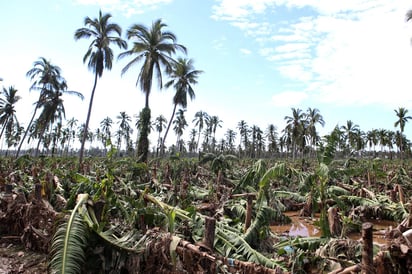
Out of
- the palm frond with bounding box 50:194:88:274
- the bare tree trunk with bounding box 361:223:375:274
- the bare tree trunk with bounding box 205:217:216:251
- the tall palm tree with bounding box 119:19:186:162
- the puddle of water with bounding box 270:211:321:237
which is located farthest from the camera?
the tall palm tree with bounding box 119:19:186:162

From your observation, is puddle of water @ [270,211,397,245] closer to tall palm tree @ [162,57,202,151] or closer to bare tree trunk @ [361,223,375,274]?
bare tree trunk @ [361,223,375,274]

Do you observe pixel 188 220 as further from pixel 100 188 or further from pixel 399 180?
pixel 399 180

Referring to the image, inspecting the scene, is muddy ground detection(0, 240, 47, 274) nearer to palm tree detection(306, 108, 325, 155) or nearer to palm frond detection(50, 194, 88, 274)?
palm frond detection(50, 194, 88, 274)

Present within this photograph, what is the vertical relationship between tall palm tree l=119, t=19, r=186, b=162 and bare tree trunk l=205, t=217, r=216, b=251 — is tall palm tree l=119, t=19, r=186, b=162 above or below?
above

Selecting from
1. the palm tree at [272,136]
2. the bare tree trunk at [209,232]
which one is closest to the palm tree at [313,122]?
the palm tree at [272,136]

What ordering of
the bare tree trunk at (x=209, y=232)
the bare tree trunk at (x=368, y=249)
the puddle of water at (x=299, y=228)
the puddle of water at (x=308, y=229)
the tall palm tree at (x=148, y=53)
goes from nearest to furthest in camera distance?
the bare tree trunk at (x=368, y=249) → the bare tree trunk at (x=209, y=232) → the puddle of water at (x=308, y=229) → the puddle of water at (x=299, y=228) → the tall palm tree at (x=148, y=53)

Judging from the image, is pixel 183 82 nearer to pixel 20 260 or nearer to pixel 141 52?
pixel 141 52

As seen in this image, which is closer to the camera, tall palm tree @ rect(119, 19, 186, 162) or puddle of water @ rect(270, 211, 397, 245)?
puddle of water @ rect(270, 211, 397, 245)

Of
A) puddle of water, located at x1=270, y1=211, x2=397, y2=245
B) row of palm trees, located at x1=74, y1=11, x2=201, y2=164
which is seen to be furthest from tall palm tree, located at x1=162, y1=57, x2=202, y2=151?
puddle of water, located at x1=270, y1=211, x2=397, y2=245

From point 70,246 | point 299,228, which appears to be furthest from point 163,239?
point 299,228

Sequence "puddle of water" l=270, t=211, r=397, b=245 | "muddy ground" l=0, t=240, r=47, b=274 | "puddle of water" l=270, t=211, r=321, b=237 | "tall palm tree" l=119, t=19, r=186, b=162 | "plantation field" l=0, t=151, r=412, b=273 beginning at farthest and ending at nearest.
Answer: "tall palm tree" l=119, t=19, r=186, b=162 < "puddle of water" l=270, t=211, r=321, b=237 < "puddle of water" l=270, t=211, r=397, b=245 < "muddy ground" l=0, t=240, r=47, b=274 < "plantation field" l=0, t=151, r=412, b=273

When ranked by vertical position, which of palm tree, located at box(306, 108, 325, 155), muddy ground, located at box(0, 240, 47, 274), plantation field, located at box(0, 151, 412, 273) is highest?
palm tree, located at box(306, 108, 325, 155)

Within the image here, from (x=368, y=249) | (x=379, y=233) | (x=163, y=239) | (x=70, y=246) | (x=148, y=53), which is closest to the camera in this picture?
(x=368, y=249)

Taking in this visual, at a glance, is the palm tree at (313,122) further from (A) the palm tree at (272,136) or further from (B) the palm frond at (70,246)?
(B) the palm frond at (70,246)
